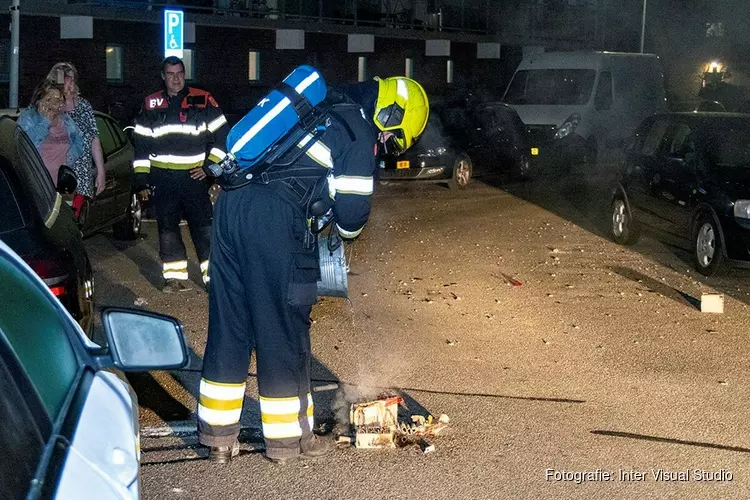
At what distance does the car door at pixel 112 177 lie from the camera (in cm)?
1173

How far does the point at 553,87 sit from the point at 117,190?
12374 mm

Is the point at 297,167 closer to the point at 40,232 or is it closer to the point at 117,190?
the point at 40,232

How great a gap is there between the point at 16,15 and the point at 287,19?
15.6m

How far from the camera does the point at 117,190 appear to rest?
12297mm

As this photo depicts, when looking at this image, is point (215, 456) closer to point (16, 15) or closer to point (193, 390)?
point (193, 390)

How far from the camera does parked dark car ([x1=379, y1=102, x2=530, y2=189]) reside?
61.4ft

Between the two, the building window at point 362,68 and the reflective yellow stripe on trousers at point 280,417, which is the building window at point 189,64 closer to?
the building window at point 362,68

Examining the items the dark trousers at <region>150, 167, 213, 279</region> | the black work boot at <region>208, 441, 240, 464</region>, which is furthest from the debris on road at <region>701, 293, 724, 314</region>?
the black work boot at <region>208, 441, 240, 464</region>

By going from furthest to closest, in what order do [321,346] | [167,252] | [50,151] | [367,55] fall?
[367,55]
[167,252]
[50,151]
[321,346]

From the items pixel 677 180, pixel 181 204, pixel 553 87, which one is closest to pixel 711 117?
pixel 677 180

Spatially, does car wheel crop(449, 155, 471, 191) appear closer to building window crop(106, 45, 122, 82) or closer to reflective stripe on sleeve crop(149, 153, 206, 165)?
reflective stripe on sleeve crop(149, 153, 206, 165)

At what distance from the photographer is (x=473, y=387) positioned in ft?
23.9

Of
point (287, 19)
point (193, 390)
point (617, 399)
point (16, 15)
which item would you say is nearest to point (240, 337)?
point (193, 390)

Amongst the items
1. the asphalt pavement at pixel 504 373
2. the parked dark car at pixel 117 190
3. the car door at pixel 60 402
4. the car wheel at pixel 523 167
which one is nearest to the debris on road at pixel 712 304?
the asphalt pavement at pixel 504 373
